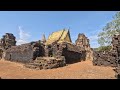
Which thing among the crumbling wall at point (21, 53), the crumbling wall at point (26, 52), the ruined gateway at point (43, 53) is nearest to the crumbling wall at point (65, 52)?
the ruined gateway at point (43, 53)

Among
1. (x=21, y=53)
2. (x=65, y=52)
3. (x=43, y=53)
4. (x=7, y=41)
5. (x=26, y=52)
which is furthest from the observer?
(x=7, y=41)

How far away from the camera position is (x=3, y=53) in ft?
124

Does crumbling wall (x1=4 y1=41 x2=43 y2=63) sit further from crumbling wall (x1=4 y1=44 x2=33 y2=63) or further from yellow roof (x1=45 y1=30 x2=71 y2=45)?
yellow roof (x1=45 y1=30 x2=71 y2=45)

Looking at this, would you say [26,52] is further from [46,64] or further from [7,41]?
[7,41]

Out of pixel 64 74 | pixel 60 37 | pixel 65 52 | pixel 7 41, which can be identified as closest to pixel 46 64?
pixel 64 74

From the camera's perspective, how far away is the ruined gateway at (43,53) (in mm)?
23938

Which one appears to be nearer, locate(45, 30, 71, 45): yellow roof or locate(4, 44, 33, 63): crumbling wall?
locate(4, 44, 33, 63): crumbling wall

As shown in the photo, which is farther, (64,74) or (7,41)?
(7,41)

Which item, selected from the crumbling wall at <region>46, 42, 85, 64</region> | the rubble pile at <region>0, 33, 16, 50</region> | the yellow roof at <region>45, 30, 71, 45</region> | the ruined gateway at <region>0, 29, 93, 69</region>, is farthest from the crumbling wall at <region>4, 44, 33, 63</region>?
the yellow roof at <region>45, 30, 71, 45</region>

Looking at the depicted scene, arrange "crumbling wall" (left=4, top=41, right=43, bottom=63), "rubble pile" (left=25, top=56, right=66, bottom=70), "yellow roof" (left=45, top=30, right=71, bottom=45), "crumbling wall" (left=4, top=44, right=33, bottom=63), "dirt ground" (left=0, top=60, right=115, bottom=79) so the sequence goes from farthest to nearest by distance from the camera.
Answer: "yellow roof" (left=45, top=30, right=71, bottom=45)
"crumbling wall" (left=4, top=44, right=33, bottom=63)
"crumbling wall" (left=4, top=41, right=43, bottom=63)
"rubble pile" (left=25, top=56, right=66, bottom=70)
"dirt ground" (left=0, top=60, right=115, bottom=79)

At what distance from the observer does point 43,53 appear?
94.7 ft

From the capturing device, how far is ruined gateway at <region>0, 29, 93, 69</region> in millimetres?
23938
